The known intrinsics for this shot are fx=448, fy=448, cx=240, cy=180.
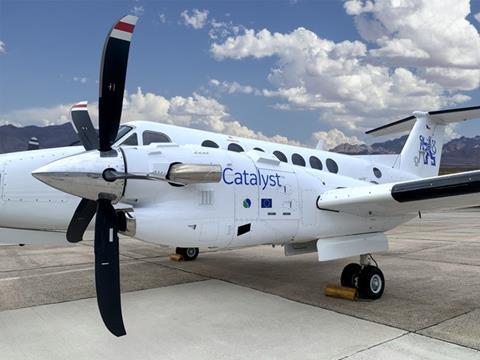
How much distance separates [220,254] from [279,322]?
6.57 metres

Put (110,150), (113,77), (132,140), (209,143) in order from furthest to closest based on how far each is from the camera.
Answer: (209,143)
(132,140)
(110,150)
(113,77)

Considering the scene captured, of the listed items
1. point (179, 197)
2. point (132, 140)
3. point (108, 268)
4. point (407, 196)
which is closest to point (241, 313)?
point (179, 197)

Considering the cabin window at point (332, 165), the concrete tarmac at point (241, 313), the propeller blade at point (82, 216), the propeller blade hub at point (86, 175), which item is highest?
the cabin window at point (332, 165)

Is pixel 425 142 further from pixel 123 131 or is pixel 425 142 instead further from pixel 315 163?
pixel 123 131

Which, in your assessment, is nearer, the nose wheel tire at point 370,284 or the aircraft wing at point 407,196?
the aircraft wing at point 407,196

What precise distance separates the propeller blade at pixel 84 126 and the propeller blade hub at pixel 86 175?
1.24 m

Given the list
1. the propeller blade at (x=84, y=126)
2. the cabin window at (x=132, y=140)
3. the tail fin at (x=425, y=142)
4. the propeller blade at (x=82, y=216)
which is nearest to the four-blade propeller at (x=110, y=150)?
the propeller blade at (x=82, y=216)

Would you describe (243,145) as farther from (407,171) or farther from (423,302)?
(407,171)

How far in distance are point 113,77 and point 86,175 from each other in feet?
4.16

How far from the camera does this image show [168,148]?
19.7 feet

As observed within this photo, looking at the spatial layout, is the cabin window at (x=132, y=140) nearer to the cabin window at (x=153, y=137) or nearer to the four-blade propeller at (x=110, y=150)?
the cabin window at (x=153, y=137)

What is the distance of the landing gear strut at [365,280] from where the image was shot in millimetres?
7176

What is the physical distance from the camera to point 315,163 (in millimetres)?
10430

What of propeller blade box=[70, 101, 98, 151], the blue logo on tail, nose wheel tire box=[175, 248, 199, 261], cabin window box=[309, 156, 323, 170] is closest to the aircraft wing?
cabin window box=[309, 156, 323, 170]
